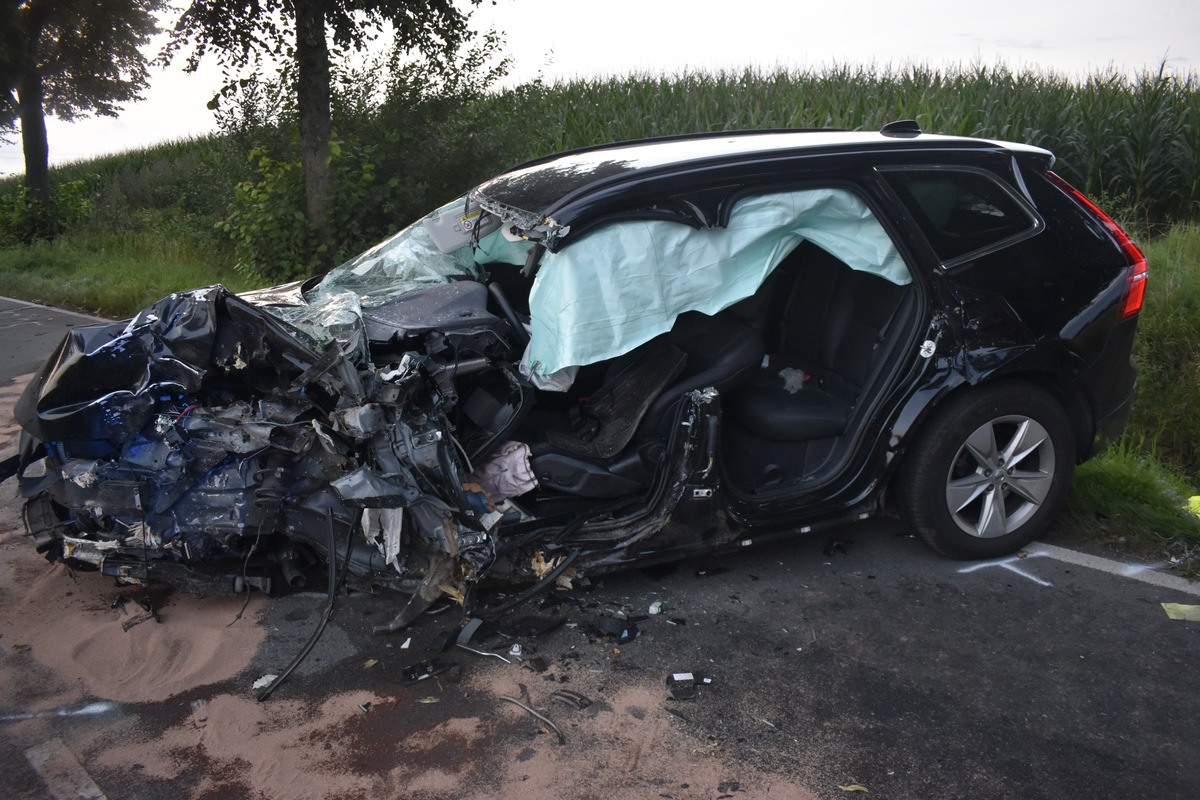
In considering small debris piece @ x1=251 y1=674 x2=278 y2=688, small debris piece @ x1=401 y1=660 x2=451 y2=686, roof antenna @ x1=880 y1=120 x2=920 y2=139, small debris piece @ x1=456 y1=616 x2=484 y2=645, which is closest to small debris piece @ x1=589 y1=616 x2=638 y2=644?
small debris piece @ x1=456 y1=616 x2=484 y2=645

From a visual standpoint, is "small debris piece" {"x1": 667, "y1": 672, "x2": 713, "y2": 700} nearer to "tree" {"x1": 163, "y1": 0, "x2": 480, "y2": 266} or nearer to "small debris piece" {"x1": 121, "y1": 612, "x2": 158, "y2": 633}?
"small debris piece" {"x1": 121, "y1": 612, "x2": 158, "y2": 633}

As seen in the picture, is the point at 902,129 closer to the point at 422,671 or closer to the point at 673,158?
the point at 673,158

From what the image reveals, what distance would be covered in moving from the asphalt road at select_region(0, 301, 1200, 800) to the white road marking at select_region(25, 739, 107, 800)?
0.02m

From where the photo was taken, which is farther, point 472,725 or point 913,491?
point 913,491

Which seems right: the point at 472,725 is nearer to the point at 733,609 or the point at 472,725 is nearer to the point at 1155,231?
the point at 733,609

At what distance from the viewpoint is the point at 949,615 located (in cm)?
379

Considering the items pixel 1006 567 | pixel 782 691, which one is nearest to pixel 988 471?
pixel 1006 567

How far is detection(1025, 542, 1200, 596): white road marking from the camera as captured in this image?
4023mm

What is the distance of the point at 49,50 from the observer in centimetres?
2031

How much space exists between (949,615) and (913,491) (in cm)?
54

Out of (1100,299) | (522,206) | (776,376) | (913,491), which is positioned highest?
(522,206)

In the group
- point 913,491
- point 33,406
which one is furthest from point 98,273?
point 913,491

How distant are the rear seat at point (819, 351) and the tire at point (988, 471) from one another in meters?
0.40

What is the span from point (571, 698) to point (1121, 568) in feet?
8.62
